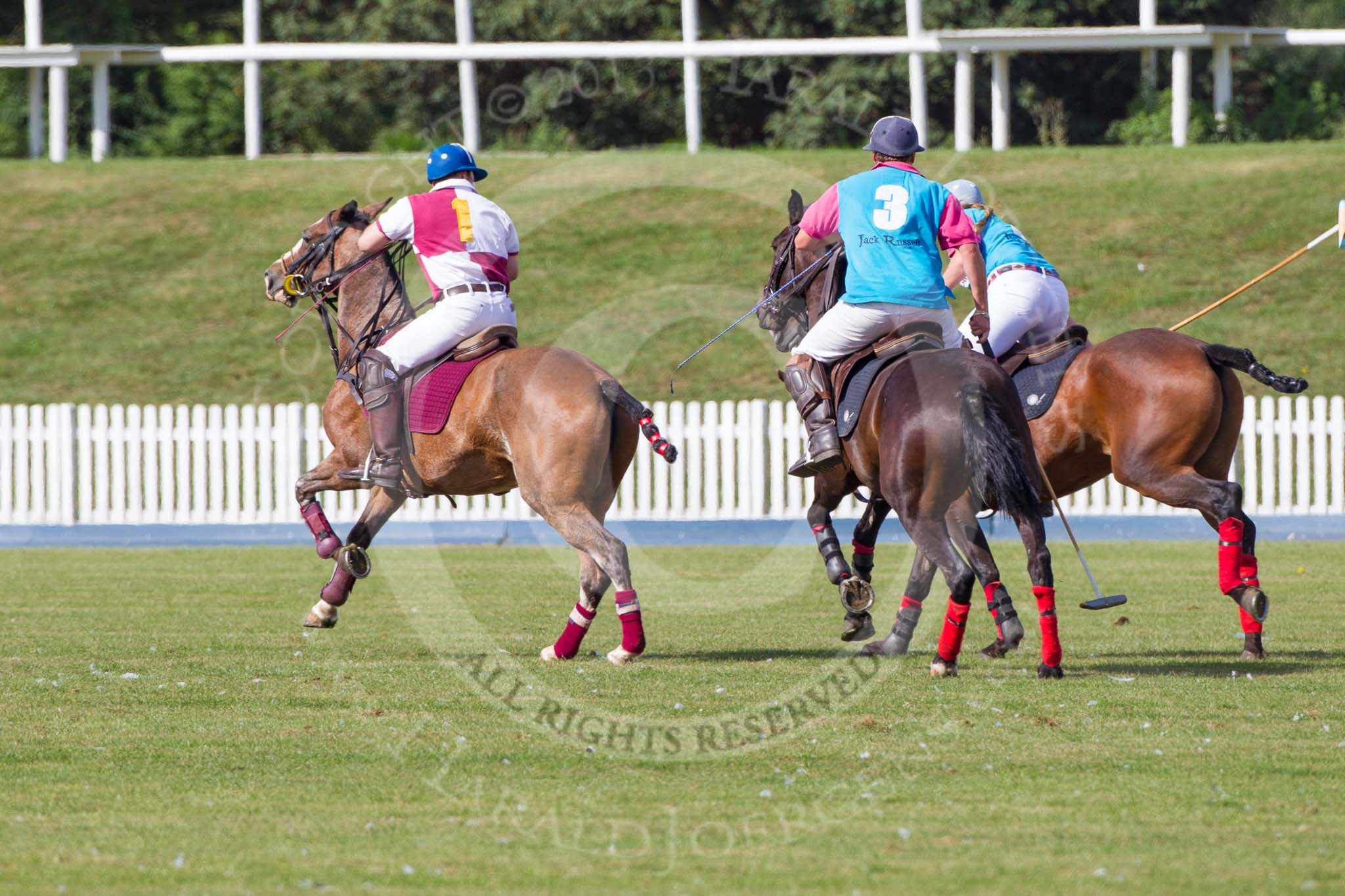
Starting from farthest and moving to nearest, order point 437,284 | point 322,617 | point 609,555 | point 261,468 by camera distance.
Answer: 1. point 261,468
2. point 322,617
3. point 437,284
4. point 609,555

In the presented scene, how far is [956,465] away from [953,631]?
883 millimetres

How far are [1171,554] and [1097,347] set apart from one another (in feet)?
22.9

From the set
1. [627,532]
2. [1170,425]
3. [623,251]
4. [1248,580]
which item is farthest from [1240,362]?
[623,251]

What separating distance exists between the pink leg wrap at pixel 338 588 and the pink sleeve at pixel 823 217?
3.26 m

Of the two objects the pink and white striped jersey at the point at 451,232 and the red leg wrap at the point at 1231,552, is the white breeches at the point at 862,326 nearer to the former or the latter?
the red leg wrap at the point at 1231,552

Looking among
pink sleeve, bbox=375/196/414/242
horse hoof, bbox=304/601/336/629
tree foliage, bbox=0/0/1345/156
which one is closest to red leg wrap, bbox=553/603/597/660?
horse hoof, bbox=304/601/336/629

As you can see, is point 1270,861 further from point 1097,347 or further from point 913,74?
point 913,74

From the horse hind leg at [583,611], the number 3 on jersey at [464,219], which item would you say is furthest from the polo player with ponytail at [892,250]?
the number 3 on jersey at [464,219]

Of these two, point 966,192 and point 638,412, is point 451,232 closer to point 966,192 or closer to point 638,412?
point 638,412

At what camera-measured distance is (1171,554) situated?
15.5 m

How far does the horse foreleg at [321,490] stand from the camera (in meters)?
9.32

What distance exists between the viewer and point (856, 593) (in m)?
8.58

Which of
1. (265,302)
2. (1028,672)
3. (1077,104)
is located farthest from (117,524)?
(1077,104)

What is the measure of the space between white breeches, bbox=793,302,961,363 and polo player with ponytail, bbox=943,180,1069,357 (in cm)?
105
